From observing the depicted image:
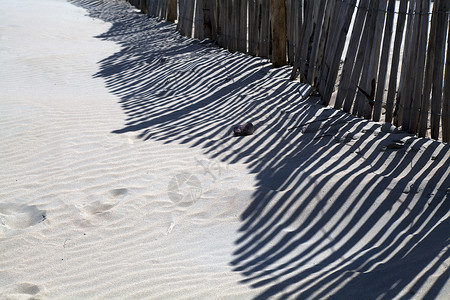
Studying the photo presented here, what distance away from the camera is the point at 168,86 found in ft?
23.9

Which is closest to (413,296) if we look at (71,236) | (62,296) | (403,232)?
(403,232)

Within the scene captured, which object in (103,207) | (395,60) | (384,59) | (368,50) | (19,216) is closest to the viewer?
(19,216)

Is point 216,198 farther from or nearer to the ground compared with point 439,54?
nearer to the ground

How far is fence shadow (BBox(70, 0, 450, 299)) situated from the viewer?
2.92m

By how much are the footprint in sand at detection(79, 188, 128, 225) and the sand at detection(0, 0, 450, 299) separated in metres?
0.01

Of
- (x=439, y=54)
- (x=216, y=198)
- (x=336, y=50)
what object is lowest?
(x=216, y=198)

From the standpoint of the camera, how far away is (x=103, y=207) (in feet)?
13.2

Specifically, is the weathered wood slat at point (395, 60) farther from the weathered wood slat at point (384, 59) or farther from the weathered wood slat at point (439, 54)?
the weathered wood slat at point (439, 54)

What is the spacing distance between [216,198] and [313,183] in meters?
0.72

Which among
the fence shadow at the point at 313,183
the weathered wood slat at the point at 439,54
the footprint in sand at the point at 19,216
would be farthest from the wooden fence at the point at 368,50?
the footprint in sand at the point at 19,216

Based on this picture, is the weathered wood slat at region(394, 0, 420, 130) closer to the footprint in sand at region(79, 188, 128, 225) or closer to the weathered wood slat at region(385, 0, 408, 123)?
the weathered wood slat at region(385, 0, 408, 123)

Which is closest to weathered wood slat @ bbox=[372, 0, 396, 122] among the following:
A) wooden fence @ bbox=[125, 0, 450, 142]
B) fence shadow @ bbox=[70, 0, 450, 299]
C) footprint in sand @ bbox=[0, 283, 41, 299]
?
wooden fence @ bbox=[125, 0, 450, 142]

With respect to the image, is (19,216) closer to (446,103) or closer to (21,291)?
(21,291)

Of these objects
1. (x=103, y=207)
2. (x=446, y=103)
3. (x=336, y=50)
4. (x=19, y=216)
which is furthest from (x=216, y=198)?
(x=336, y=50)
